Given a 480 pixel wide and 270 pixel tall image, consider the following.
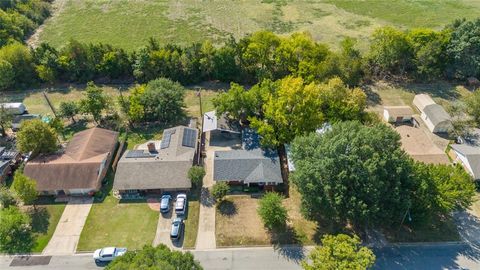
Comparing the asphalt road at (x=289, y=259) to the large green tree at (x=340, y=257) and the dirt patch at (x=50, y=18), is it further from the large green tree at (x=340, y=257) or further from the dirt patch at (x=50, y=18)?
the dirt patch at (x=50, y=18)

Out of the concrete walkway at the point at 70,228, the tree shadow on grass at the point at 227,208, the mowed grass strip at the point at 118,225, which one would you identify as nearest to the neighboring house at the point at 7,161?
the concrete walkway at the point at 70,228

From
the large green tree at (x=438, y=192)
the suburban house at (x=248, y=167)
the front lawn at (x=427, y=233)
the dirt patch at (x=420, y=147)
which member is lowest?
the front lawn at (x=427, y=233)

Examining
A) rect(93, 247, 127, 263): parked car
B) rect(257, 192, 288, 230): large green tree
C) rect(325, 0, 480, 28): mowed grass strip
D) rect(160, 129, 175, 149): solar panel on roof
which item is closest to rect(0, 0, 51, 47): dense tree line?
rect(160, 129, 175, 149): solar panel on roof

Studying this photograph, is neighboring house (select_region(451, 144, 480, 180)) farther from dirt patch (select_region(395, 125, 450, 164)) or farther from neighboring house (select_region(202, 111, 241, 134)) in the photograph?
neighboring house (select_region(202, 111, 241, 134))

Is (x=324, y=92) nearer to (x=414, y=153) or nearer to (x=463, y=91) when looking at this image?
(x=414, y=153)

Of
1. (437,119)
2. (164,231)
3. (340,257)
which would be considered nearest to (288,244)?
(340,257)
